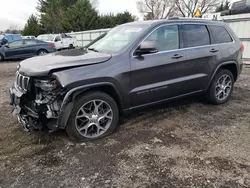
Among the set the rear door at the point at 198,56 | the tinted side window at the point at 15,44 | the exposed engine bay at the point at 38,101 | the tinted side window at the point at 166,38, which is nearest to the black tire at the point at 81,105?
the exposed engine bay at the point at 38,101

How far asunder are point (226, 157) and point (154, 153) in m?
0.95

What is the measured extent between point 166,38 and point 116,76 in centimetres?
127

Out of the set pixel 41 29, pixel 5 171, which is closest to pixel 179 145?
pixel 5 171

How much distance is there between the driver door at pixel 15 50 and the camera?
13516mm

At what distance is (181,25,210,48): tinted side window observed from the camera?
14.0 feet

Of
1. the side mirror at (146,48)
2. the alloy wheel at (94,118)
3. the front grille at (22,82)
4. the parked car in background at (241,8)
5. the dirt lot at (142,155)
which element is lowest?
the dirt lot at (142,155)

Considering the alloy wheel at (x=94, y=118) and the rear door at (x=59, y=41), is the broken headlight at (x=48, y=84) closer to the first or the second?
the alloy wheel at (x=94, y=118)

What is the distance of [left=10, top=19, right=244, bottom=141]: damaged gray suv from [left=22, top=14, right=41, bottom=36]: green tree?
37.7m

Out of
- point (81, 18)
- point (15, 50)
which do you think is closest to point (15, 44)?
point (15, 50)

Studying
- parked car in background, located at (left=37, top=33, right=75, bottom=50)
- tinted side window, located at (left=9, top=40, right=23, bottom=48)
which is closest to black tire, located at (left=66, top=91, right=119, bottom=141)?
tinted side window, located at (left=9, top=40, right=23, bottom=48)

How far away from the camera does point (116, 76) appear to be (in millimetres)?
3438

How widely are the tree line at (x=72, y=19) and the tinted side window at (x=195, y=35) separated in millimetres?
27521

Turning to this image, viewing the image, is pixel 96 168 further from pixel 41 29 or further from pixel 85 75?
pixel 41 29

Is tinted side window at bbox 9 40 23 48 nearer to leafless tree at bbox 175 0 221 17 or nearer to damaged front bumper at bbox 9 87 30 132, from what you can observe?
damaged front bumper at bbox 9 87 30 132
